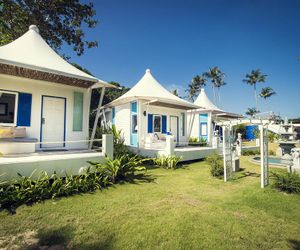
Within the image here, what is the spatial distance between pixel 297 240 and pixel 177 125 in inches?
513

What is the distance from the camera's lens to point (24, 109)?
332 inches

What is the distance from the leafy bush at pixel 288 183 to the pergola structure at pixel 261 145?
0.41 metres

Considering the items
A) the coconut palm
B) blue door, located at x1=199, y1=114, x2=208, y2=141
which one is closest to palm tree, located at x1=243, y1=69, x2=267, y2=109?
the coconut palm

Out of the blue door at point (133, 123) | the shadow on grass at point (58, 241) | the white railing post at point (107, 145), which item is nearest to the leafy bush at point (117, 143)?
the white railing post at point (107, 145)

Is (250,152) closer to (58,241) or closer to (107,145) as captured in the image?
(107,145)

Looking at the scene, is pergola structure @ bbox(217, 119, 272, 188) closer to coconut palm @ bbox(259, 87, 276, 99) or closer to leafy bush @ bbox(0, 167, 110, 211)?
leafy bush @ bbox(0, 167, 110, 211)

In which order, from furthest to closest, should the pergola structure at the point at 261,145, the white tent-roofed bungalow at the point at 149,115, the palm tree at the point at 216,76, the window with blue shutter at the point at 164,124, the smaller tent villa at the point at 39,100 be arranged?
the palm tree at the point at 216,76 → the window with blue shutter at the point at 164,124 → the white tent-roofed bungalow at the point at 149,115 → the smaller tent villa at the point at 39,100 → the pergola structure at the point at 261,145

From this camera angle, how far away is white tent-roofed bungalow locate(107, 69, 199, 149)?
42.1 ft

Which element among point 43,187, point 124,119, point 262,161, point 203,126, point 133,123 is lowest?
point 43,187

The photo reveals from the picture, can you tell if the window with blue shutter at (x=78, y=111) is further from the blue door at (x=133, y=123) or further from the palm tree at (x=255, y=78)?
the palm tree at (x=255, y=78)

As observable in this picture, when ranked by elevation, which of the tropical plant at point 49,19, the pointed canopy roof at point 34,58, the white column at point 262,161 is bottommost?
the white column at point 262,161

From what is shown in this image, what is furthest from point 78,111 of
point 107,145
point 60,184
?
point 60,184

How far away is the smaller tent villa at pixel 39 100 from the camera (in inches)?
282

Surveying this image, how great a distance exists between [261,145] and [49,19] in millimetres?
16980
